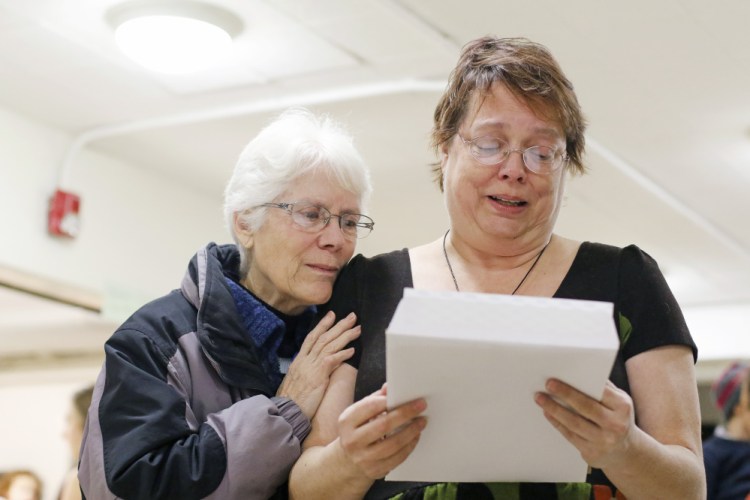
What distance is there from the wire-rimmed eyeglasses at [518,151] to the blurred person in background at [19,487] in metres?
5.71

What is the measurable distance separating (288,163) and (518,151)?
21.7 inches

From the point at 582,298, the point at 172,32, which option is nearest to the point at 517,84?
the point at 582,298

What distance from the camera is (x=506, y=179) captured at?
1.57m

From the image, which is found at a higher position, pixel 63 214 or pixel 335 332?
pixel 63 214

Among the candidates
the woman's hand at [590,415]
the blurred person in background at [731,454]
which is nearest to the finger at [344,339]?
the woman's hand at [590,415]

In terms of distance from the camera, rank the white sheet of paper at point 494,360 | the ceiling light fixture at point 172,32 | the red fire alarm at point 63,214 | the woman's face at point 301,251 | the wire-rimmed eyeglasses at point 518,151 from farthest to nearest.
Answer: the red fire alarm at point 63,214, the ceiling light fixture at point 172,32, the woman's face at point 301,251, the wire-rimmed eyeglasses at point 518,151, the white sheet of paper at point 494,360

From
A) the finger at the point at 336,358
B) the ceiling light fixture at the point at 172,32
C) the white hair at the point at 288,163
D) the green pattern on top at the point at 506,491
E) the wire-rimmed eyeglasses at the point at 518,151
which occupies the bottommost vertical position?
the green pattern on top at the point at 506,491

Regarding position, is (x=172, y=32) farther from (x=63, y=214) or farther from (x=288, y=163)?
(x=288, y=163)

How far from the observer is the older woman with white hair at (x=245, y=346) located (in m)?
1.65

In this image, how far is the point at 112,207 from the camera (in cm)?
526

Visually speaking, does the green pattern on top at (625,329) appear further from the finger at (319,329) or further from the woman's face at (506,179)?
the finger at (319,329)

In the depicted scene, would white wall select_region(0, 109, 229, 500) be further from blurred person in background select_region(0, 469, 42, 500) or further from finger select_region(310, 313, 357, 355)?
finger select_region(310, 313, 357, 355)

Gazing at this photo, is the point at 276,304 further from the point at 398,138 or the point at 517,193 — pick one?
the point at 398,138

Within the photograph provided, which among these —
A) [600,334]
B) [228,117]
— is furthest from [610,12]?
[600,334]
